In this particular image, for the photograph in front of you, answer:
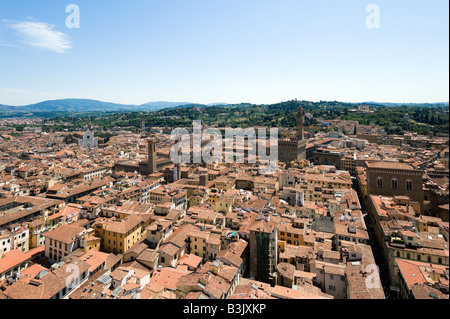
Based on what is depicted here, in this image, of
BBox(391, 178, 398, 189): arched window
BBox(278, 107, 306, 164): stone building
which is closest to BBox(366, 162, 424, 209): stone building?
BBox(391, 178, 398, 189): arched window

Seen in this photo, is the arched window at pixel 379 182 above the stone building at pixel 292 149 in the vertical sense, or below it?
below

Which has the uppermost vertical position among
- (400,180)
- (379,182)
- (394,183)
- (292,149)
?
(292,149)

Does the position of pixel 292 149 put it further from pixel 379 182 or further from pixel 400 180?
pixel 400 180

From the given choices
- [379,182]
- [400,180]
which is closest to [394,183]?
[400,180]

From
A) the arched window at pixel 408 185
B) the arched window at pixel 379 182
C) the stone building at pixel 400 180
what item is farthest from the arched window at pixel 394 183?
the arched window at pixel 379 182

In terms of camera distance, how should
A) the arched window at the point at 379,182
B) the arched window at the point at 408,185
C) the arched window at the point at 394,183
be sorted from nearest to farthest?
the arched window at the point at 408,185 → the arched window at the point at 394,183 → the arched window at the point at 379,182

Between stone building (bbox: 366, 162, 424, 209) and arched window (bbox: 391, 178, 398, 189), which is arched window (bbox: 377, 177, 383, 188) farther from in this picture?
arched window (bbox: 391, 178, 398, 189)

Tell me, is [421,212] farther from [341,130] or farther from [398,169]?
[341,130]

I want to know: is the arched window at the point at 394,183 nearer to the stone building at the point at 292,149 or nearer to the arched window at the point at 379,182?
the arched window at the point at 379,182

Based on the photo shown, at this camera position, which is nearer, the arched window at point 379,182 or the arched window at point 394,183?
the arched window at point 394,183

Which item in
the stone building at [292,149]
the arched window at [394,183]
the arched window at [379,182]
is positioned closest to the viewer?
the arched window at [394,183]

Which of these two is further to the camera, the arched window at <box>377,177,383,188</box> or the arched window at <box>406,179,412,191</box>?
the arched window at <box>377,177,383,188</box>
